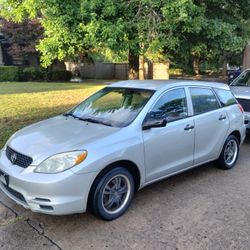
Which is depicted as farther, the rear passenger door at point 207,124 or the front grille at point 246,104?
the front grille at point 246,104

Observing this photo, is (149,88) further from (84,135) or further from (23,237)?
(23,237)

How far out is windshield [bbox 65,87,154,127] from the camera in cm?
455

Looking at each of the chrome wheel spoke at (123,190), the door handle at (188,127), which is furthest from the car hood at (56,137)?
the door handle at (188,127)

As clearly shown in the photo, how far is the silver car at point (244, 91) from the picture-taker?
7728 millimetres

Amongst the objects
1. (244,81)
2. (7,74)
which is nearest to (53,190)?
(244,81)

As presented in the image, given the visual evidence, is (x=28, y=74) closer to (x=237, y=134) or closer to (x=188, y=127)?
(x=237, y=134)

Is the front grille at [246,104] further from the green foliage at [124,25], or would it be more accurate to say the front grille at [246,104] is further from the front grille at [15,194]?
the front grille at [15,194]

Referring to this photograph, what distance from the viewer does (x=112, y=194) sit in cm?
409

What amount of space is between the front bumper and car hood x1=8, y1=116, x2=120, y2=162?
236mm

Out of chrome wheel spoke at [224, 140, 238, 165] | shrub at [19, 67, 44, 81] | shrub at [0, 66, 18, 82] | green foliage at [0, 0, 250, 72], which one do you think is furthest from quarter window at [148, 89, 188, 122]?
shrub at [19, 67, 44, 81]

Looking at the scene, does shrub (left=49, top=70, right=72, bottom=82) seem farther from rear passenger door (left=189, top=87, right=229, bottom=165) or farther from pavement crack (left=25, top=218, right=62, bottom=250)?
pavement crack (left=25, top=218, right=62, bottom=250)

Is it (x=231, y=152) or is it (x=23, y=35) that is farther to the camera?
(x=23, y=35)

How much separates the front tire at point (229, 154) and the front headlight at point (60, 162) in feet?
9.55

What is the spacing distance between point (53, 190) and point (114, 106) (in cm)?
167
